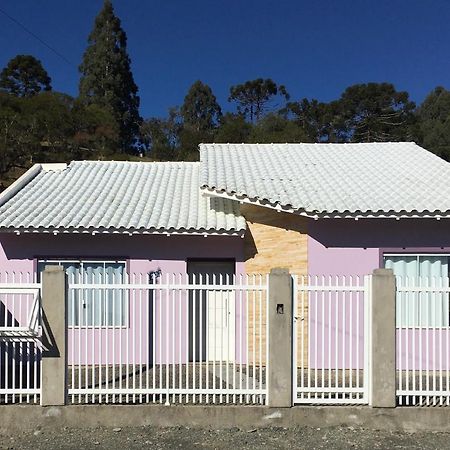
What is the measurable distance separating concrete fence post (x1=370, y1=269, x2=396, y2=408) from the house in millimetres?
2754

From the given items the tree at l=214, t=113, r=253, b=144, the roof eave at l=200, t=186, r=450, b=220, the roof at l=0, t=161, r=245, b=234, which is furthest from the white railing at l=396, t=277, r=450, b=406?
the tree at l=214, t=113, r=253, b=144

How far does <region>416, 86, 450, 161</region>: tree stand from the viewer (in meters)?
40.7

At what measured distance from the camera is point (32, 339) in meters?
7.16

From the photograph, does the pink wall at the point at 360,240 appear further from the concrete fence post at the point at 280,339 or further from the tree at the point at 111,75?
the tree at the point at 111,75

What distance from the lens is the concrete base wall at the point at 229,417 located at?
22.7 ft

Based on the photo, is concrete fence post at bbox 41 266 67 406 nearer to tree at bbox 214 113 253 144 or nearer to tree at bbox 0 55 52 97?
tree at bbox 214 113 253 144

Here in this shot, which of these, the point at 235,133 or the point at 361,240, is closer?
the point at 361,240

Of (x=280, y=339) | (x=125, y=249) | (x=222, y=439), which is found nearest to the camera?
(x=222, y=439)

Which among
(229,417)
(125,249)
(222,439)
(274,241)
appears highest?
(274,241)

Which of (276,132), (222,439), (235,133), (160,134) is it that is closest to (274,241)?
(222,439)

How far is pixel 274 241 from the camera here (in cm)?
1041

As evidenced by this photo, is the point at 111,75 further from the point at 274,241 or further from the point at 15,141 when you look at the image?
the point at 274,241

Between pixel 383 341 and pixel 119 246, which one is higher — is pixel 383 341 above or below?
below

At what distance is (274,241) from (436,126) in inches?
1501
